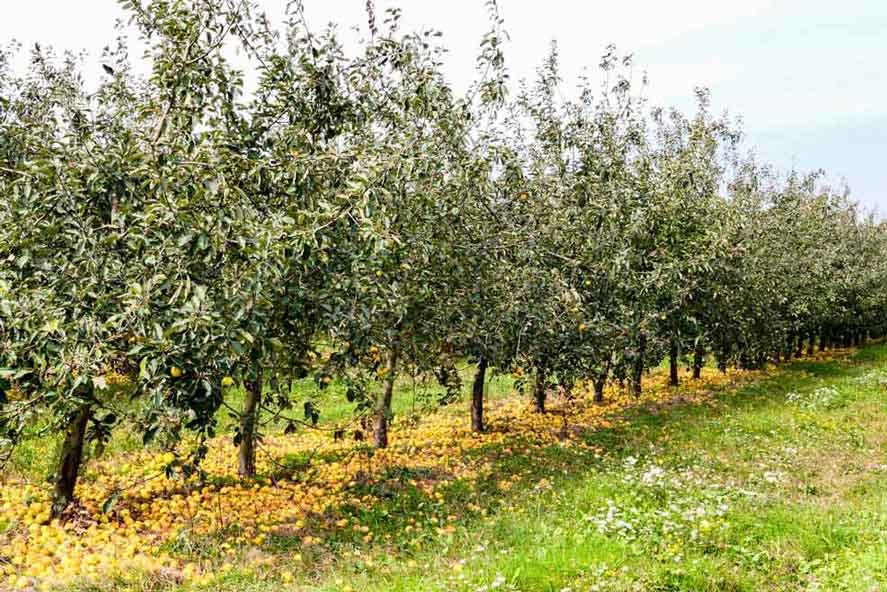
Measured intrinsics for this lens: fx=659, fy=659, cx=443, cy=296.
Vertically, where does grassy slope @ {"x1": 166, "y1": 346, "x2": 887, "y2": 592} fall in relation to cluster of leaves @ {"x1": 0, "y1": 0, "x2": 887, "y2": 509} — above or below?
below

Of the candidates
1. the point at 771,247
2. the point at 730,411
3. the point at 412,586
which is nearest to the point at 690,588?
the point at 412,586

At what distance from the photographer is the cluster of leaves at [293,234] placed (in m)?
6.11

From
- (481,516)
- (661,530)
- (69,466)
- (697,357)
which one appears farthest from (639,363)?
(69,466)

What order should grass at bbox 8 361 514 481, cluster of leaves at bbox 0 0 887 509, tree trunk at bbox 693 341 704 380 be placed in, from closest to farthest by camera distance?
cluster of leaves at bbox 0 0 887 509
grass at bbox 8 361 514 481
tree trunk at bbox 693 341 704 380

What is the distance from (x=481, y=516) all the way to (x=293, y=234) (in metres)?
5.14

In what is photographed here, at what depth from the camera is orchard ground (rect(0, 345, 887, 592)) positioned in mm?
6734

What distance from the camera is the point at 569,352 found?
12781 mm

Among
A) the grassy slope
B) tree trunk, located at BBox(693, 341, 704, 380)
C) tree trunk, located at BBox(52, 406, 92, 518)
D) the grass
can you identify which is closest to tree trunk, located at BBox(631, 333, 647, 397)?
tree trunk, located at BBox(693, 341, 704, 380)

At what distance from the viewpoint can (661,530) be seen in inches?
304

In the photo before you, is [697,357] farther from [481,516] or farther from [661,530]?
[661,530]

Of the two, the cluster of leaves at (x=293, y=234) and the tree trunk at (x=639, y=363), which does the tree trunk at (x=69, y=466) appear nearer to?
the cluster of leaves at (x=293, y=234)

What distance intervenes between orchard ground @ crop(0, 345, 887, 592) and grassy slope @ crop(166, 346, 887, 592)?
3 centimetres

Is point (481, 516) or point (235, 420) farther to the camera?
point (235, 420)

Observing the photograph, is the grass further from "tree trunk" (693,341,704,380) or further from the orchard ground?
"tree trunk" (693,341,704,380)
